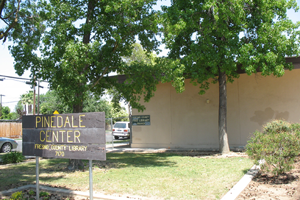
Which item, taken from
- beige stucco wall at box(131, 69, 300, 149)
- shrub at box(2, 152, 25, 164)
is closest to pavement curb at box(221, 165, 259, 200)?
beige stucco wall at box(131, 69, 300, 149)

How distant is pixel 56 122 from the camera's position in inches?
224

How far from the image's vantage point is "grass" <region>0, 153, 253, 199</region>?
6180 millimetres

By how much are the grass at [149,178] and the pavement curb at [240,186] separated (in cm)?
20

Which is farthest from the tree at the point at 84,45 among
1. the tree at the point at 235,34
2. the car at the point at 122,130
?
the car at the point at 122,130

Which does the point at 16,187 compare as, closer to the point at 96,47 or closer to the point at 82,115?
the point at 82,115

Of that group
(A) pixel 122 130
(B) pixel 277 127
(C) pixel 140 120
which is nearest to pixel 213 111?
(C) pixel 140 120

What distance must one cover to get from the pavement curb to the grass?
197 mm

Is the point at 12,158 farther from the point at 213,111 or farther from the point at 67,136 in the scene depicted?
the point at 213,111

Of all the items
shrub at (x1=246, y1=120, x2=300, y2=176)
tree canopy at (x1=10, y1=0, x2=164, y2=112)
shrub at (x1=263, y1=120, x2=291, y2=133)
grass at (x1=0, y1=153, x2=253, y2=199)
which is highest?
tree canopy at (x1=10, y1=0, x2=164, y2=112)

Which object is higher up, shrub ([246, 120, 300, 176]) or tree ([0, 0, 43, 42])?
tree ([0, 0, 43, 42])

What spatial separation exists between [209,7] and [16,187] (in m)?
9.08

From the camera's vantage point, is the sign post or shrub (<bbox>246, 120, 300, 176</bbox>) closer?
the sign post

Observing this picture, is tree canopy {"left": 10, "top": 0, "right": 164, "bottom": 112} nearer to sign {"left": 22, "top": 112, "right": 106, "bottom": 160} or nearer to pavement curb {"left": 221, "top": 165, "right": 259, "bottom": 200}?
sign {"left": 22, "top": 112, "right": 106, "bottom": 160}

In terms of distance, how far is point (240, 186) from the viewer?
6180mm
